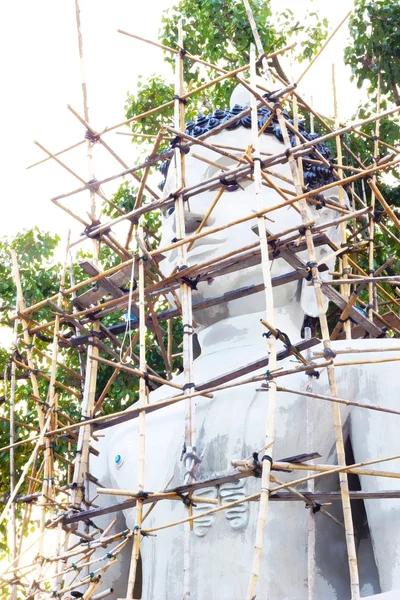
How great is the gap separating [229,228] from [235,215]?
0.09 m

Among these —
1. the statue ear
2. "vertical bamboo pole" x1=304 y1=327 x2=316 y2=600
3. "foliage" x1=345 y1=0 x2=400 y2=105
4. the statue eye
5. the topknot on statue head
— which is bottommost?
"vertical bamboo pole" x1=304 y1=327 x2=316 y2=600

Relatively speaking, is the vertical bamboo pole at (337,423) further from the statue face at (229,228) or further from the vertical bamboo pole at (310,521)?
the statue face at (229,228)

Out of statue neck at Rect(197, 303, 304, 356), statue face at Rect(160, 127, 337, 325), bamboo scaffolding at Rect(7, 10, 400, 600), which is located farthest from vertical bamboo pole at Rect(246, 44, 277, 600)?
statue neck at Rect(197, 303, 304, 356)

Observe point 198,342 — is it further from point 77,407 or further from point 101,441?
point 77,407

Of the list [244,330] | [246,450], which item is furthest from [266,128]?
[246,450]

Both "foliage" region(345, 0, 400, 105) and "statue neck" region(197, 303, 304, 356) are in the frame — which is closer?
"statue neck" region(197, 303, 304, 356)

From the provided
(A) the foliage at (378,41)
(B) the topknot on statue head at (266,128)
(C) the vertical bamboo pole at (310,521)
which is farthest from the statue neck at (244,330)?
(A) the foliage at (378,41)

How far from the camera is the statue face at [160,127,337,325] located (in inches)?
206

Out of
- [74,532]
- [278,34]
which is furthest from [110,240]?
[278,34]

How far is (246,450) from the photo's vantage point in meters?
4.56

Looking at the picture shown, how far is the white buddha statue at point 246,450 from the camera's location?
433cm

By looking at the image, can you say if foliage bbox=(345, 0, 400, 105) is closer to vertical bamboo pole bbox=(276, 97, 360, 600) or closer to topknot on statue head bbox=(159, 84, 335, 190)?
topknot on statue head bbox=(159, 84, 335, 190)

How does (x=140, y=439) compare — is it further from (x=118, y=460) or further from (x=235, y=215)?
(x=235, y=215)

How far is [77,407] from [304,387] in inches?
167
